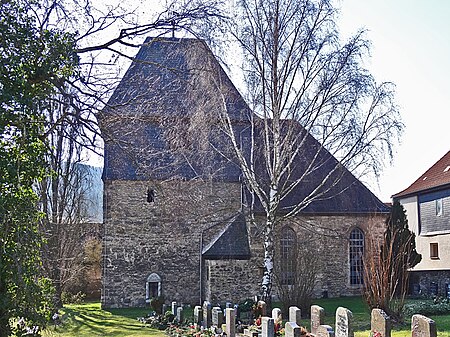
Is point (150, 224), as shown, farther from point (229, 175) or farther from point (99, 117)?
point (99, 117)

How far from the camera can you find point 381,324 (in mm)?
10922

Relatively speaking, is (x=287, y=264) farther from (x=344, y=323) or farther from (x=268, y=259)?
(x=344, y=323)

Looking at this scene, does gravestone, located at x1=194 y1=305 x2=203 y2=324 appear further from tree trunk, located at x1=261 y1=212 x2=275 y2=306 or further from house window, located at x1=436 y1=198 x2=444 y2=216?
house window, located at x1=436 y1=198 x2=444 y2=216

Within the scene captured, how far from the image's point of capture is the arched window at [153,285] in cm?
2373

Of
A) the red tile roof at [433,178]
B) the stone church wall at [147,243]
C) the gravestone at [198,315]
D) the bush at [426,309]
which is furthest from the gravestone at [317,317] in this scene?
the red tile roof at [433,178]

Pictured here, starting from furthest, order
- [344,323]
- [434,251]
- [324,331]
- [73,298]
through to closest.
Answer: [434,251] < [73,298] < [344,323] < [324,331]

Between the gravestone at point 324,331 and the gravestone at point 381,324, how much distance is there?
83 cm

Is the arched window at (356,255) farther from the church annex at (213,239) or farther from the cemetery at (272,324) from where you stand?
the cemetery at (272,324)

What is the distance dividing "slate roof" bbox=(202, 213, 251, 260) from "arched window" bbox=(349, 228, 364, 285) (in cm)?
485

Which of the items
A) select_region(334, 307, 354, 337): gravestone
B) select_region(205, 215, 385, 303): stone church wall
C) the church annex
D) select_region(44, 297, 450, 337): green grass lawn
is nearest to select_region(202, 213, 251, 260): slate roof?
the church annex

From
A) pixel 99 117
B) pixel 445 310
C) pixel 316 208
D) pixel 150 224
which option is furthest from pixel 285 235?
pixel 99 117

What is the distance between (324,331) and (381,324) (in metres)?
1.08

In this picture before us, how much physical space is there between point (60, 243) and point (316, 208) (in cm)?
1027

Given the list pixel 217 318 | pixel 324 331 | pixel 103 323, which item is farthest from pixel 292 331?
pixel 103 323
